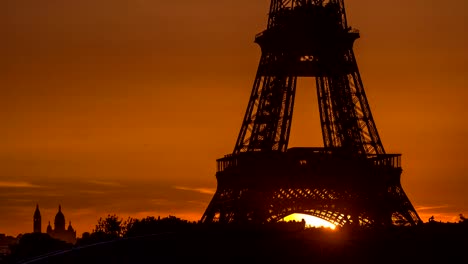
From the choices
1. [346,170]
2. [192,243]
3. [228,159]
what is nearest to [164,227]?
[228,159]

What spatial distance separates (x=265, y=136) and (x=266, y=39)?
21.0 ft

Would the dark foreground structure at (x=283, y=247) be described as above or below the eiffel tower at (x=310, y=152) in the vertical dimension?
below

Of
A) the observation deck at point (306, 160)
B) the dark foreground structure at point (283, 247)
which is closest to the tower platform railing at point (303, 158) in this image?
the observation deck at point (306, 160)

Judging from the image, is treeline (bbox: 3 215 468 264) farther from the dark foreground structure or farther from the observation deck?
the observation deck

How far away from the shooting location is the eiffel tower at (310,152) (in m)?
89.5

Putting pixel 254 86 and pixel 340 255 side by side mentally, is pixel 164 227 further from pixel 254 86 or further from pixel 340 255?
pixel 340 255

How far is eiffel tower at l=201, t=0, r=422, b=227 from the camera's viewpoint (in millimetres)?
89500

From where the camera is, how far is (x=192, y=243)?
75125 mm

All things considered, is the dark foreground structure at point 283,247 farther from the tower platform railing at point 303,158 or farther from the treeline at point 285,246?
the tower platform railing at point 303,158

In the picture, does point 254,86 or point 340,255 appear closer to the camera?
point 340,255

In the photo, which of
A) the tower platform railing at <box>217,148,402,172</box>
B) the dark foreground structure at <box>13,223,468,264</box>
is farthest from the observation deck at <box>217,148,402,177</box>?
the dark foreground structure at <box>13,223,468,264</box>

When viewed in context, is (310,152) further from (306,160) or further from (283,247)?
(283,247)

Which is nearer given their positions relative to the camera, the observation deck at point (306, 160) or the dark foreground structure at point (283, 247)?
Result: the dark foreground structure at point (283, 247)

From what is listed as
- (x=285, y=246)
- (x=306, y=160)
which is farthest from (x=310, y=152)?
(x=285, y=246)
